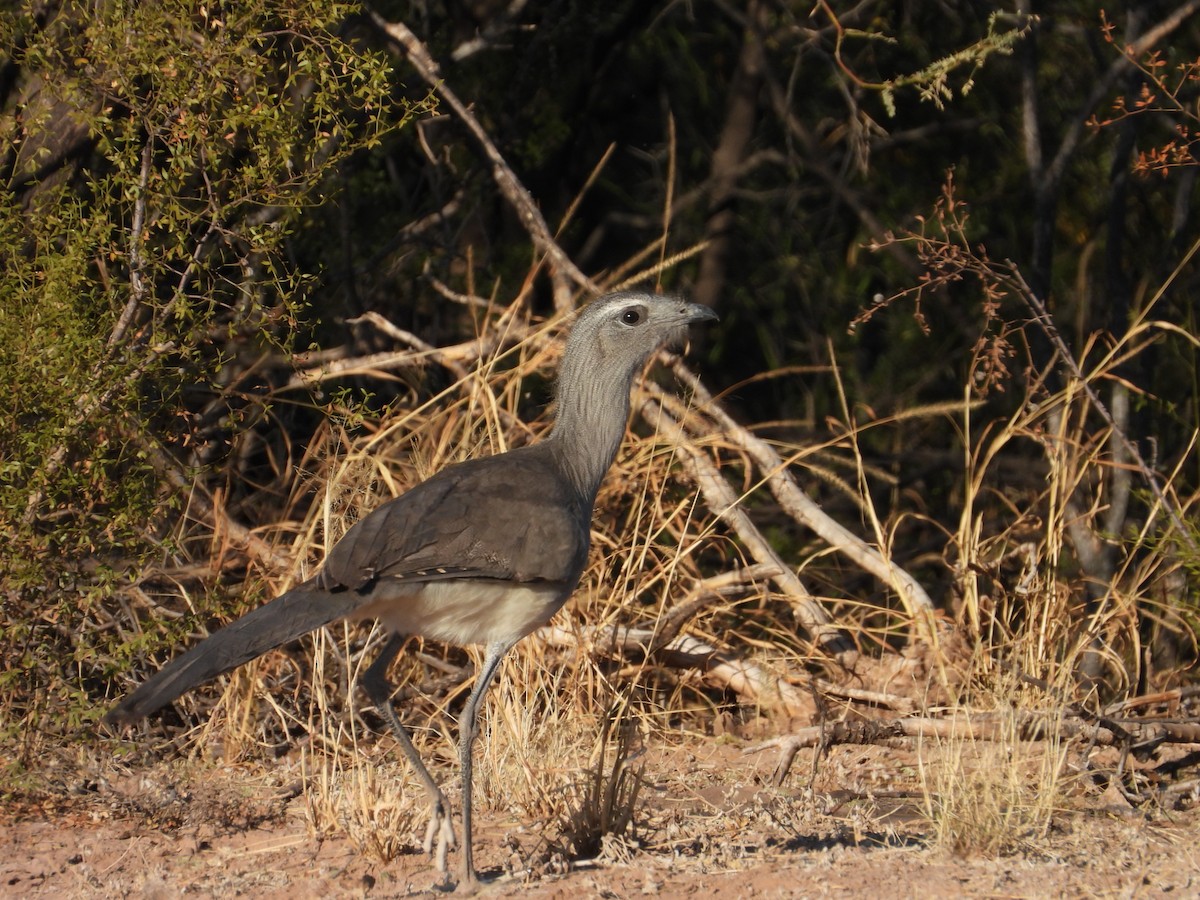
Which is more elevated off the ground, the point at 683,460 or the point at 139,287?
the point at 139,287

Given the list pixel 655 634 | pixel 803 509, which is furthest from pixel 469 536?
pixel 803 509

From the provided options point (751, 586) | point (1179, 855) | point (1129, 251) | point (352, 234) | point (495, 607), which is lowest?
point (1179, 855)

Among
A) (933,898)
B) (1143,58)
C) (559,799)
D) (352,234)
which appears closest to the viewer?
(933,898)

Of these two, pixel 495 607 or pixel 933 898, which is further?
pixel 495 607

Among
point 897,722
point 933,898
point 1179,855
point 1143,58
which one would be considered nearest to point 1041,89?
point 1143,58

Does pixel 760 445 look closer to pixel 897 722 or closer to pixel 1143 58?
pixel 897 722

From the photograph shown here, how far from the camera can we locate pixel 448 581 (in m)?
4.39

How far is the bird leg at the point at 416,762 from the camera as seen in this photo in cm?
434

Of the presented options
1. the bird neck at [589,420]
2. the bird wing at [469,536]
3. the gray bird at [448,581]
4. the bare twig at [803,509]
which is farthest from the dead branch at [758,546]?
the bird wing at [469,536]

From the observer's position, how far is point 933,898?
3.87 meters

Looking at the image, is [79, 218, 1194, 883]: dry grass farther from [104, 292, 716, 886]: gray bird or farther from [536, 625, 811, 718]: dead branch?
[104, 292, 716, 886]: gray bird

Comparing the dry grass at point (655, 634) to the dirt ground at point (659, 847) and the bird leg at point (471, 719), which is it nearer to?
the dirt ground at point (659, 847)

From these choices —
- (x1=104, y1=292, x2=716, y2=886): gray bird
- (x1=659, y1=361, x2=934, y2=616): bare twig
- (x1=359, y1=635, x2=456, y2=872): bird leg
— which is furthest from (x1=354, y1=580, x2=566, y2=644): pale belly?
(x1=659, y1=361, x2=934, y2=616): bare twig

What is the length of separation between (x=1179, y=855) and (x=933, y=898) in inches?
37.9
